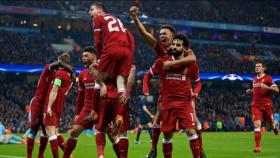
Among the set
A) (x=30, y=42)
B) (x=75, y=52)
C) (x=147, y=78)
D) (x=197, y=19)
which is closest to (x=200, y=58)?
(x=197, y=19)

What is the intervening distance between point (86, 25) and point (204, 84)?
14.1 meters

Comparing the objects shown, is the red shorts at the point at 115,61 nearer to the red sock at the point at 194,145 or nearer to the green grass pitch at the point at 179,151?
the red sock at the point at 194,145

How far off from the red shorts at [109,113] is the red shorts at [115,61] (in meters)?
0.50

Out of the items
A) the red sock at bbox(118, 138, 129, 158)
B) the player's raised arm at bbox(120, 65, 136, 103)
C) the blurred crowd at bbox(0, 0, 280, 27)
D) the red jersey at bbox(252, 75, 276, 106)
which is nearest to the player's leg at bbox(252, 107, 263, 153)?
the red jersey at bbox(252, 75, 276, 106)

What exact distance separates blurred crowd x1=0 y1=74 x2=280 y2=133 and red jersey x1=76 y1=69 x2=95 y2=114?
993 inches

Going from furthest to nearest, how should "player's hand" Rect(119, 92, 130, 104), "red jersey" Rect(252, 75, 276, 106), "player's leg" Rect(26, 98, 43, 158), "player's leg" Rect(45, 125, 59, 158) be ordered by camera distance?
"red jersey" Rect(252, 75, 276, 106) < "player's leg" Rect(26, 98, 43, 158) < "player's leg" Rect(45, 125, 59, 158) < "player's hand" Rect(119, 92, 130, 104)

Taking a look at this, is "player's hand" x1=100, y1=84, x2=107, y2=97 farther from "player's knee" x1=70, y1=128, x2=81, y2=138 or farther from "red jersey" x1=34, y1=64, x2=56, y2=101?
"red jersey" x1=34, y1=64, x2=56, y2=101

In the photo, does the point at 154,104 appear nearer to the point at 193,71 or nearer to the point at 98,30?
the point at 193,71

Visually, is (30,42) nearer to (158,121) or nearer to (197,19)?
(197,19)

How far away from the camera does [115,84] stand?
938 centimetres

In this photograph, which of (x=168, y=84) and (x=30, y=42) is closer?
(x=168, y=84)

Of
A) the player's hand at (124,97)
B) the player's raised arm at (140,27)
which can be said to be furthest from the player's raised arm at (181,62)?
the player's hand at (124,97)

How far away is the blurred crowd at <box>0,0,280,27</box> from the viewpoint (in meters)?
58.6

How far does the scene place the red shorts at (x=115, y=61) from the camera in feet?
29.7
